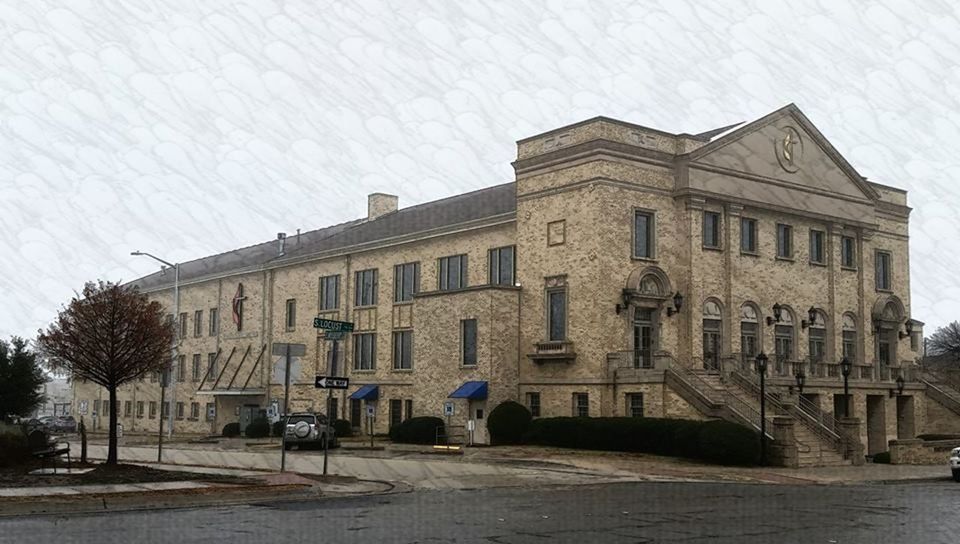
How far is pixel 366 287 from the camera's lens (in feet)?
188

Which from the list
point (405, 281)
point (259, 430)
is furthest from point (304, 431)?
point (259, 430)

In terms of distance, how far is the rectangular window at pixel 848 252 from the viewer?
50156mm

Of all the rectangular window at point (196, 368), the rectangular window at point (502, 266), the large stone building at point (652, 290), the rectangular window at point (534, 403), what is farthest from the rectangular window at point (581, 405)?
the rectangular window at point (196, 368)

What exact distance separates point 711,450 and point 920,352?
2834cm

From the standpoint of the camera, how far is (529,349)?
44688mm

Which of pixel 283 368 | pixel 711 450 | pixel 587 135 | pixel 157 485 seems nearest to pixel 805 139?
pixel 587 135

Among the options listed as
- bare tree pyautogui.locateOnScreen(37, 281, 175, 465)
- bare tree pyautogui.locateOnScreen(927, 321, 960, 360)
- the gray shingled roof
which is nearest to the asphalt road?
bare tree pyautogui.locateOnScreen(37, 281, 175, 465)

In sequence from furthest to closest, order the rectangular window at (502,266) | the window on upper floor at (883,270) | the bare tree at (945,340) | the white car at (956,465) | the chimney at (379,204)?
the bare tree at (945,340) < the chimney at (379,204) < the window on upper floor at (883,270) < the rectangular window at (502,266) < the white car at (956,465)

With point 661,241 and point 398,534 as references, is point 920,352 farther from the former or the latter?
point 398,534

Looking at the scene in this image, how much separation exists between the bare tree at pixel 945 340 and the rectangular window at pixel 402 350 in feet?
293

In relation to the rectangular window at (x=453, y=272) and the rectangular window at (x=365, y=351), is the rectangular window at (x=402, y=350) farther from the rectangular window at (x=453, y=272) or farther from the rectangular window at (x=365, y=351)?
the rectangular window at (x=453, y=272)

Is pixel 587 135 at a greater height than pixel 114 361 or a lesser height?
greater

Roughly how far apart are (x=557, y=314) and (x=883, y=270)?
63.0ft

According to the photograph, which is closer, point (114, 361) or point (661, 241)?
point (114, 361)
